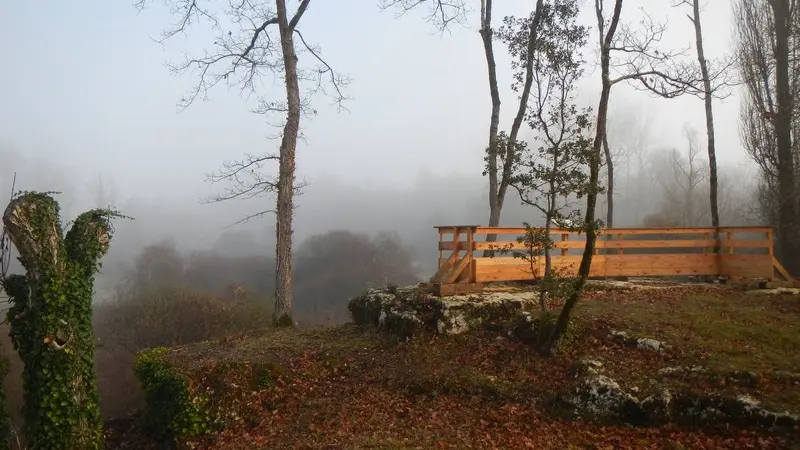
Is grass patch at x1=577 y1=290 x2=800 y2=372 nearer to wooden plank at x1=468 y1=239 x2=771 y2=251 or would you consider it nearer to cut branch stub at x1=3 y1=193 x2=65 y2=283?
wooden plank at x1=468 y1=239 x2=771 y2=251

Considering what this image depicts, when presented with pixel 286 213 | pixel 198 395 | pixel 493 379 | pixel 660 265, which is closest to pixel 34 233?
pixel 198 395

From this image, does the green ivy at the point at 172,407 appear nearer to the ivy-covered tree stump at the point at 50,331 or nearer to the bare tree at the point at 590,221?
the ivy-covered tree stump at the point at 50,331

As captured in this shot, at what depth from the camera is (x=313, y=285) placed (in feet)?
76.7

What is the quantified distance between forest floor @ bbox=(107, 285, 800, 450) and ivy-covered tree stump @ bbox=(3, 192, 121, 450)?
1243 mm

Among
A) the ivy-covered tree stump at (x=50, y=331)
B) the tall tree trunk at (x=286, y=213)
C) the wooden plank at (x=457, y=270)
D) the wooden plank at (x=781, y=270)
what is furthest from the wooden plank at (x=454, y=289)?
the wooden plank at (x=781, y=270)

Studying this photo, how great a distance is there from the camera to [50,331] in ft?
26.0

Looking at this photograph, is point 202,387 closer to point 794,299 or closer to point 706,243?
point 794,299

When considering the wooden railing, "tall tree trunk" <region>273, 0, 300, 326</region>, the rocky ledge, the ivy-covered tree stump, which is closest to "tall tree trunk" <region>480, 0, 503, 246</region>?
the wooden railing

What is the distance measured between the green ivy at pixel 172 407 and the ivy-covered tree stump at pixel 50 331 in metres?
0.81

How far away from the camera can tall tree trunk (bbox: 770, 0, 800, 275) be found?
1597 centimetres

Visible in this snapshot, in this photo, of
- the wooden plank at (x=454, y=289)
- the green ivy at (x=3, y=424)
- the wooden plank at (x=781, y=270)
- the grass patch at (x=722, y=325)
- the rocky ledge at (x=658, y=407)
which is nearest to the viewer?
the rocky ledge at (x=658, y=407)

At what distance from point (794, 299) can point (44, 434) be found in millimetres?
13495

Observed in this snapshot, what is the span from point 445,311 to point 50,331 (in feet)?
20.5

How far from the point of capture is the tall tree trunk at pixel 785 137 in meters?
16.0
